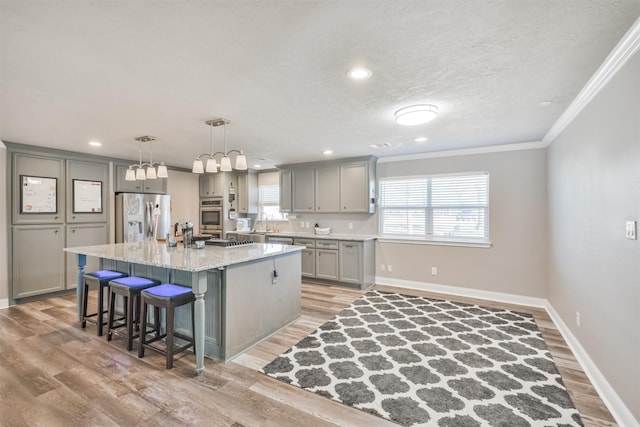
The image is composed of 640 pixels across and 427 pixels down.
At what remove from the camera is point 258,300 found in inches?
122

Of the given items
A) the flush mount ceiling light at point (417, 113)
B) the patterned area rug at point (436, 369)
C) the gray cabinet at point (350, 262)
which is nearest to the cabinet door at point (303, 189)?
the gray cabinet at point (350, 262)

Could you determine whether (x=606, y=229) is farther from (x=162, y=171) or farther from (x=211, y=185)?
(x=211, y=185)

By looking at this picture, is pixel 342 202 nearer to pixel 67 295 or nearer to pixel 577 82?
pixel 577 82

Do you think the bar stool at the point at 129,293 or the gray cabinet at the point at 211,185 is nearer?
the bar stool at the point at 129,293

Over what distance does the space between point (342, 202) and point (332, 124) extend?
233cm

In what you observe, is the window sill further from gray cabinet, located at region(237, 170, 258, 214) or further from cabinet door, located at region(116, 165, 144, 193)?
cabinet door, located at region(116, 165, 144, 193)

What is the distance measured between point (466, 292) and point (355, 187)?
2.53 metres

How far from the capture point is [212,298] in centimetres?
278

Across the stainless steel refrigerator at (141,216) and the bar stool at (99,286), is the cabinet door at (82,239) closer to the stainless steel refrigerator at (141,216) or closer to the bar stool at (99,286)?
the stainless steel refrigerator at (141,216)

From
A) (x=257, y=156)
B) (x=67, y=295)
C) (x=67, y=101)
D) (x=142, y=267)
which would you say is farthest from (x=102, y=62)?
(x=67, y=295)

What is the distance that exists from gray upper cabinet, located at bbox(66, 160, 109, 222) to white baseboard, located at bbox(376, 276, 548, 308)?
16.7 ft

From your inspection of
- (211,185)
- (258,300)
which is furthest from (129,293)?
(211,185)

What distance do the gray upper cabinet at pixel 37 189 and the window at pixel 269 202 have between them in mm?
3554

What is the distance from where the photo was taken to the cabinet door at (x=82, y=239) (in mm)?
4832
